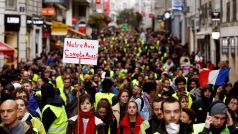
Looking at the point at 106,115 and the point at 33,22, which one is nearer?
the point at 106,115

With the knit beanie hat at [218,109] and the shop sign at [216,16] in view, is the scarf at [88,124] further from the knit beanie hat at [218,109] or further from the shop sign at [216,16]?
the shop sign at [216,16]

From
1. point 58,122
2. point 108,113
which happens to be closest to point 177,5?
point 108,113

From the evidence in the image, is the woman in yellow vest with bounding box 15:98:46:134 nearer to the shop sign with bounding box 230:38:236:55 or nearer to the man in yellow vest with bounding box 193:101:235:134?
the man in yellow vest with bounding box 193:101:235:134

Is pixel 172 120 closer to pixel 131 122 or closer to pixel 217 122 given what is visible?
pixel 217 122

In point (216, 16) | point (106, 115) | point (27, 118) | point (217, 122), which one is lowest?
point (106, 115)

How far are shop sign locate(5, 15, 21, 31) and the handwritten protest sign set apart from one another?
24.1 m

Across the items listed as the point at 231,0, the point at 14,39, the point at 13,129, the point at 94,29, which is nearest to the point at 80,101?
the point at 13,129

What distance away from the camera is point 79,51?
36.9 feet

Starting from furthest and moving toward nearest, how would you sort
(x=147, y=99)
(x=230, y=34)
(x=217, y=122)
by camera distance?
1. (x=230, y=34)
2. (x=147, y=99)
3. (x=217, y=122)

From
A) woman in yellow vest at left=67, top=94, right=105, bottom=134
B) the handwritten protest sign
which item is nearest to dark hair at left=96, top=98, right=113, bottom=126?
woman in yellow vest at left=67, top=94, right=105, bottom=134

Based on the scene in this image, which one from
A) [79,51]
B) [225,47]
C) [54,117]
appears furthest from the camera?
[225,47]

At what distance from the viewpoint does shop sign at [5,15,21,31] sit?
1372 inches

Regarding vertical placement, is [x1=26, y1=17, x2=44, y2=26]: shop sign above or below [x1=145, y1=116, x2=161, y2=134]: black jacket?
above

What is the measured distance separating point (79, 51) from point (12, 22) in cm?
2477
